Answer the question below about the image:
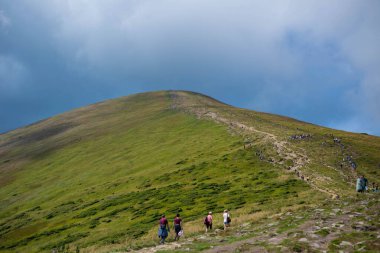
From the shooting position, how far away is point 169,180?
199 ft

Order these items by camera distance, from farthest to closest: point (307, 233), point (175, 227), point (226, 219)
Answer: point (226, 219), point (175, 227), point (307, 233)

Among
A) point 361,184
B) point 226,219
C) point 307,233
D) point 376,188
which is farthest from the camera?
point 376,188

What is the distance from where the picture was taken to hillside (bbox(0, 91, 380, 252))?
135 feet

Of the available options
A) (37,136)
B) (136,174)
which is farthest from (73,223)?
(37,136)

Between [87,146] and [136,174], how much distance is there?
152 ft

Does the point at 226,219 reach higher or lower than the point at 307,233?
higher

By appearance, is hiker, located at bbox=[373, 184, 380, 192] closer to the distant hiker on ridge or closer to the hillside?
the hillside

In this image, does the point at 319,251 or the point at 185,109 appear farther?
the point at 185,109

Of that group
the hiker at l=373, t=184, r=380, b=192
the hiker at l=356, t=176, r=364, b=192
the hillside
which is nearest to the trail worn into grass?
the hillside

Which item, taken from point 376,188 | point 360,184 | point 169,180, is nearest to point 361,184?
point 360,184

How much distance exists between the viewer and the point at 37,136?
150 meters

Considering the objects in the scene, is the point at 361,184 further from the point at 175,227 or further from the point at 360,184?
the point at 175,227

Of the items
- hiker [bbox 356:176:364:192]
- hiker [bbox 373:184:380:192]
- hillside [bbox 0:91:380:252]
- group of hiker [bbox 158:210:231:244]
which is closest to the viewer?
group of hiker [bbox 158:210:231:244]

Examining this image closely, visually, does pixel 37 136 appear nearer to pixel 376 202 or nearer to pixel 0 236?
pixel 0 236
